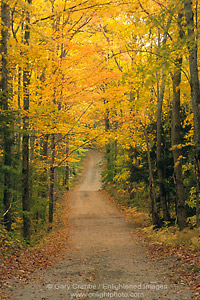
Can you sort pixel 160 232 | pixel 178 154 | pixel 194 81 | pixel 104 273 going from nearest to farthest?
pixel 194 81, pixel 104 273, pixel 178 154, pixel 160 232

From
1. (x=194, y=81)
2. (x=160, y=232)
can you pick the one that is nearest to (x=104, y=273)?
(x=160, y=232)

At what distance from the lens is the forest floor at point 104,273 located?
5953 millimetres

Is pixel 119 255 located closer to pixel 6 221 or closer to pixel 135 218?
pixel 6 221

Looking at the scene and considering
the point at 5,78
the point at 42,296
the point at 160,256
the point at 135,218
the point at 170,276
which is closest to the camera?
the point at 42,296

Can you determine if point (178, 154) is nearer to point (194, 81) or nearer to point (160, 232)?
point (160, 232)

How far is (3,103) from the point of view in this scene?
9.27 m

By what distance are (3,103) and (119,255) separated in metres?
6.29

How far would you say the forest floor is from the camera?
5953mm

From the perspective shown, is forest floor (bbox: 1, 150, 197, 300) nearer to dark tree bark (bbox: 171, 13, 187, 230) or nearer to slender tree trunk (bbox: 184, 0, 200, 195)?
dark tree bark (bbox: 171, 13, 187, 230)

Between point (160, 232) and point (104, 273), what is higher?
point (104, 273)

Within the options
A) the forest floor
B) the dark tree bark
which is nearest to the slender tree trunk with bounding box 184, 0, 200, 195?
the forest floor

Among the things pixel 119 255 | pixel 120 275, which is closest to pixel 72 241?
pixel 119 255

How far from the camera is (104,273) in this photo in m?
7.66

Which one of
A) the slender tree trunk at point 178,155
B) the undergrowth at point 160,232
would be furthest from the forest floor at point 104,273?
the slender tree trunk at point 178,155
